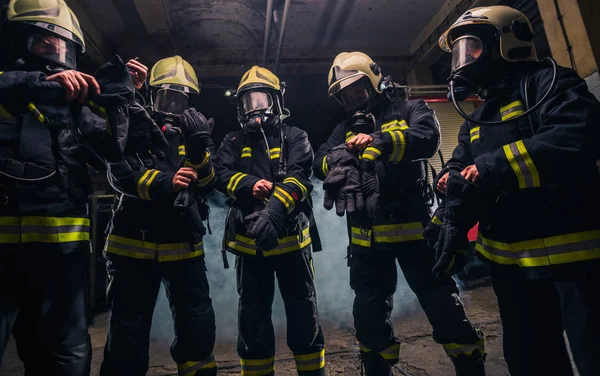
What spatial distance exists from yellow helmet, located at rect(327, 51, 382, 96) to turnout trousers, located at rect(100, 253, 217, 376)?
81.8 inches

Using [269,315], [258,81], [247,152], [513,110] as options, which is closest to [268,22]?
[258,81]

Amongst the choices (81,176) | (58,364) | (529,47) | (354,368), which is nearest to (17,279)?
(58,364)

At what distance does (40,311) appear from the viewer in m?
1.62

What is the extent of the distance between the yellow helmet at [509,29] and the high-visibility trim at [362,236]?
4.81 feet

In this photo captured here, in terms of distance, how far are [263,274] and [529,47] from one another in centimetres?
243

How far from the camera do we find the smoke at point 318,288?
4.86 metres

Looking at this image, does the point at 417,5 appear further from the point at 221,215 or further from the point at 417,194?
the point at 221,215

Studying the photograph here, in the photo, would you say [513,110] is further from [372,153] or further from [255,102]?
[255,102]

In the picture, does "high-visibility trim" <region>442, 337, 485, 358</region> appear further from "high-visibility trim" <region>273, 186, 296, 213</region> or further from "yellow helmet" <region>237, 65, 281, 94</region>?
"yellow helmet" <region>237, 65, 281, 94</region>

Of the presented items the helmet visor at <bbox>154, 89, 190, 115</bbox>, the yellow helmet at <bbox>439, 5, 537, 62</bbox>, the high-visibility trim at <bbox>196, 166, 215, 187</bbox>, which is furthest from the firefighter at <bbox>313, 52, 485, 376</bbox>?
the helmet visor at <bbox>154, 89, 190, 115</bbox>

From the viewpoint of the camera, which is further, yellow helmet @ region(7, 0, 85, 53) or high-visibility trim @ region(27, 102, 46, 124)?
yellow helmet @ region(7, 0, 85, 53)

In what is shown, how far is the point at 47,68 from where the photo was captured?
1.80 meters

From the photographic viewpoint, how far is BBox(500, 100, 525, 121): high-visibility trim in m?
1.64

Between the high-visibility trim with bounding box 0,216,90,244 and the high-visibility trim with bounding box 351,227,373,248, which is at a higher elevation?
the high-visibility trim with bounding box 0,216,90,244
